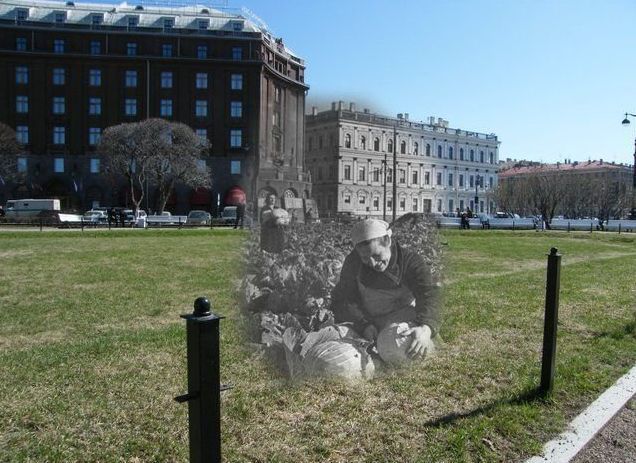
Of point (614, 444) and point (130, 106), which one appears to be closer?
point (614, 444)

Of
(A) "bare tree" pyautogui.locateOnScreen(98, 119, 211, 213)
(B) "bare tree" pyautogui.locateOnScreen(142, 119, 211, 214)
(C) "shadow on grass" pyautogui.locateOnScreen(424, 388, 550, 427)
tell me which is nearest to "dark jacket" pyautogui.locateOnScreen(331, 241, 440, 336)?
(C) "shadow on grass" pyautogui.locateOnScreen(424, 388, 550, 427)

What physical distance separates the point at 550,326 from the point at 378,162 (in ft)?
7.64

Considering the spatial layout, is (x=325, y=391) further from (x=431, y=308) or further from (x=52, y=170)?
(x=52, y=170)

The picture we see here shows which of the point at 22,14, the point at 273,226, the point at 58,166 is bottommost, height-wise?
the point at 273,226

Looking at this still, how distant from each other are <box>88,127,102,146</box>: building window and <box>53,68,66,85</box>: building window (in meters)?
6.01

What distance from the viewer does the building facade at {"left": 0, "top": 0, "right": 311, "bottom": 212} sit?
62.1 meters

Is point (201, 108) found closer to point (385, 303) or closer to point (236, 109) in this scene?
point (236, 109)

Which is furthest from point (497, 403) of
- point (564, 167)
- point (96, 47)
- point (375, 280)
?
point (564, 167)

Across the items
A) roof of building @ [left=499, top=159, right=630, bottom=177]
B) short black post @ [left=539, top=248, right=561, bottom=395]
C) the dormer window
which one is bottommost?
short black post @ [left=539, top=248, right=561, bottom=395]

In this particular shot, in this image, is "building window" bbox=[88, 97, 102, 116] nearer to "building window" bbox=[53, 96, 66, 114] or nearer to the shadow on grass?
"building window" bbox=[53, 96, 66, 114]

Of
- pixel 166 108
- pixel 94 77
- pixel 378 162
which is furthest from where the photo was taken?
pixel 166 108

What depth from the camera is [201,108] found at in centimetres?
6450

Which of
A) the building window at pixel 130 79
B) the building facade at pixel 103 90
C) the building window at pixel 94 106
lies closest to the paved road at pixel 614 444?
the building facade at pixel 103 90

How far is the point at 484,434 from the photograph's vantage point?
444 cm
